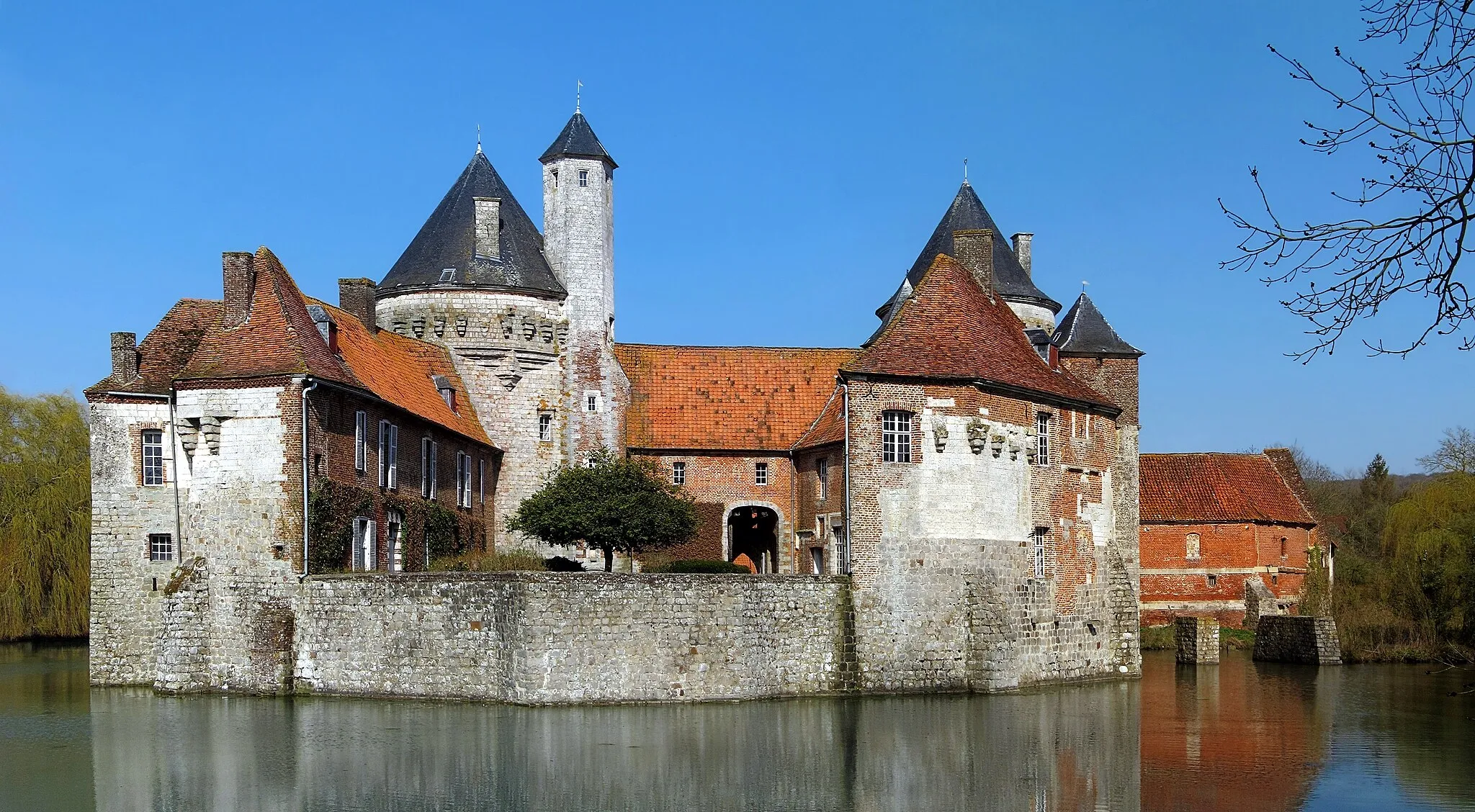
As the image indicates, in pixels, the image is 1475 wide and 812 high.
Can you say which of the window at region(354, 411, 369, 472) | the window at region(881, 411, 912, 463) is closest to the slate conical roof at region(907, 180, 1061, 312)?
the window at region(881, 411, 912, 463)

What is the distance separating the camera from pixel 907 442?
32531mm

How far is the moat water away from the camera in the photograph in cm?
2014

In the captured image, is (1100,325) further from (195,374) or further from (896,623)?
(195,374)

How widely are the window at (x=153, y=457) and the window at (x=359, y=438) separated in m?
4.53

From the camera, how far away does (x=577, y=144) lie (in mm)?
45094

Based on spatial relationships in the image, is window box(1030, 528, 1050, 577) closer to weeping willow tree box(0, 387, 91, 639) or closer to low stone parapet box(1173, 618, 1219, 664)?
low stone parapet box(1173, 618, 1219, 664)

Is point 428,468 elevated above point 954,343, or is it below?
below

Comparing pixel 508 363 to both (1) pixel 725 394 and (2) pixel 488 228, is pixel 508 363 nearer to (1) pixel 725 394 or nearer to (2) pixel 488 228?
(2) pixel 488 228

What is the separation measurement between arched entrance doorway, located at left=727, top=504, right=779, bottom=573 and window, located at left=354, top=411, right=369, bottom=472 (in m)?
14.8

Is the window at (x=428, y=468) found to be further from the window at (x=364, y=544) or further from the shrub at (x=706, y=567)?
the shrub at (x=706, y=567)

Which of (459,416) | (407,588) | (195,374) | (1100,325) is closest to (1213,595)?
(1100,325)

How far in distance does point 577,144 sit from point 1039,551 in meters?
19.3

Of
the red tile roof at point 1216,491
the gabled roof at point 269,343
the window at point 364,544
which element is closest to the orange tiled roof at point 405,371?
the gabled roof at point 269,343

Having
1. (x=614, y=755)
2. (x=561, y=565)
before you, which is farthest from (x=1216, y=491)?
(x=614, y=755)
